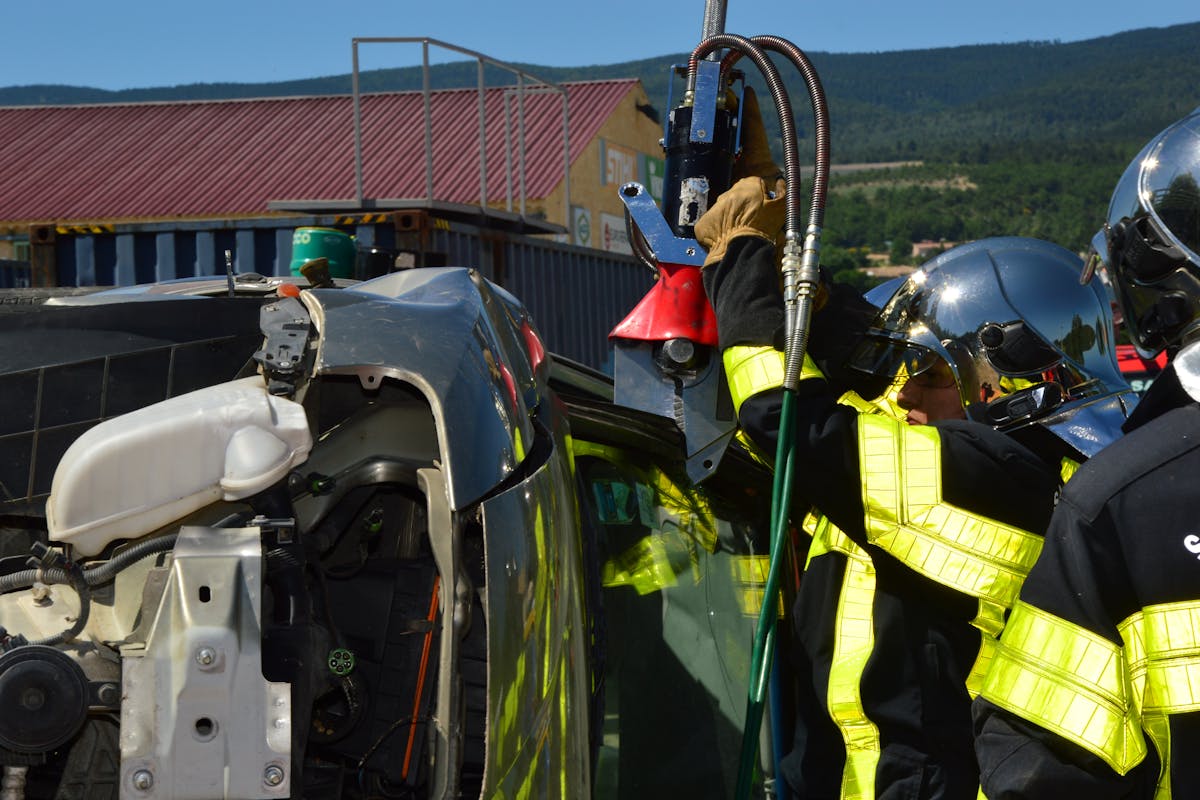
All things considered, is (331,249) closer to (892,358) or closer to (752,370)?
(892,358)

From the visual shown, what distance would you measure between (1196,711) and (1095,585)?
0.71ft

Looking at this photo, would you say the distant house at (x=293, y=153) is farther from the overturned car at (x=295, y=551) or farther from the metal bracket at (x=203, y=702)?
the metal bracket at (x=203, y=702)

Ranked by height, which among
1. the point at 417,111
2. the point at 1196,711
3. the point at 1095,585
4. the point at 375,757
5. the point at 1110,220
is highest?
the point at 417,111

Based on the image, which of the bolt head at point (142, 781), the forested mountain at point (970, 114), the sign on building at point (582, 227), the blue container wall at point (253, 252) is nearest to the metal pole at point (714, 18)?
the bolt head at point (142, 781)

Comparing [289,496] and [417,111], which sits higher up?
[417,111]

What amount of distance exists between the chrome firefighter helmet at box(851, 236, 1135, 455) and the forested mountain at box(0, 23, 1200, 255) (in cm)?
4224

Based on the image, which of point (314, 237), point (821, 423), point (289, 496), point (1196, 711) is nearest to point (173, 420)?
point (289, 496)

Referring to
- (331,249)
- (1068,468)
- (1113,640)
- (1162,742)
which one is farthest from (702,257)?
(331,249)

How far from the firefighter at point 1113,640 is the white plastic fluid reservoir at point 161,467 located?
120 cm

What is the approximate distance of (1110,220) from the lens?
2.45m

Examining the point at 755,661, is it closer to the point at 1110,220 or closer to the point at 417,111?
the point at 1110,220

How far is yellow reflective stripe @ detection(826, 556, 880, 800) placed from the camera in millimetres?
2842

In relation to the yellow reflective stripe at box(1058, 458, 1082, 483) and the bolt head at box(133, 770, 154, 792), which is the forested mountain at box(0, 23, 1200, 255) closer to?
the yellow reflective stripe at box(1058, 458, 1082, 483)

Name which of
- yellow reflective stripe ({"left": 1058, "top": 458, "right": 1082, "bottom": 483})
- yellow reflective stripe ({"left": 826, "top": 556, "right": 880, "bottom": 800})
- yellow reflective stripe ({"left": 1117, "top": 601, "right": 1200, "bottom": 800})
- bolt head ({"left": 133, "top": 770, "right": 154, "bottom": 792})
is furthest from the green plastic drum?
yellow reflective stripe ({"left": 1117, "top": 601, "right": 1200, "bottom": 800})
